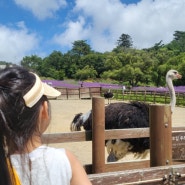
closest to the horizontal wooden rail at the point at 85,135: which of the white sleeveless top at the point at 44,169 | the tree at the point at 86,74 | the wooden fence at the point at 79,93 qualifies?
the white sleeveless top at the point at 44,169

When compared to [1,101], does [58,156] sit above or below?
below

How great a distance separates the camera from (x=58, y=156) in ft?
3.72

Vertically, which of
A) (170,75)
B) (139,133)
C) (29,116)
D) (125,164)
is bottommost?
(125,164)

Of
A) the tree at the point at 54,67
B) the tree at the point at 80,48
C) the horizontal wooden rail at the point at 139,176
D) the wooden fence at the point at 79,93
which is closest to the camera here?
the horizontal wooden rail at the point at 139,176

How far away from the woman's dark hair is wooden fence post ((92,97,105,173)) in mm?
1828

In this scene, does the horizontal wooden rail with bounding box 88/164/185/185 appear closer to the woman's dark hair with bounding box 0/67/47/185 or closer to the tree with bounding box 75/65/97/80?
the woman's dark hair with bounding box 0/67/47/185

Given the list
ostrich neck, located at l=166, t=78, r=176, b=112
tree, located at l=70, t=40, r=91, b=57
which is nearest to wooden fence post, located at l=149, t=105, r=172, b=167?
ostrich neck, located at l=166, t=78, r=176, b=112

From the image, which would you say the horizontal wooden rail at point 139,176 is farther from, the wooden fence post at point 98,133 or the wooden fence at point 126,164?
the wooden fence post at point 98,133

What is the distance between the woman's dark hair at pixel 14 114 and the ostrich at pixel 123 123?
3.30 meters

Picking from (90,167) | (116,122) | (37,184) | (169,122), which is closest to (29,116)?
(37,184)

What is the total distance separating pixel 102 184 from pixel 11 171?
107 cm

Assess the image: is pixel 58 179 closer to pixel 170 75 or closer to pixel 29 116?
pixel 29 116

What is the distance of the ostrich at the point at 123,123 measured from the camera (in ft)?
14.5

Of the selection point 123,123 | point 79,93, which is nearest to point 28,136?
point 123,123
